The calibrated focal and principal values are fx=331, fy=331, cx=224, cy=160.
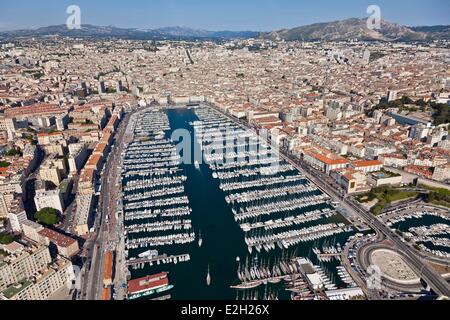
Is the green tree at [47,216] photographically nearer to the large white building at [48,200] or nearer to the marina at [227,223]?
the large white building at [48,200]

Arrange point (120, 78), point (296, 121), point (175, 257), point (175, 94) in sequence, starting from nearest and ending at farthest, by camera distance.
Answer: point (175, 257) < point (296, 121) < point (175, 94) < point (120, 78)

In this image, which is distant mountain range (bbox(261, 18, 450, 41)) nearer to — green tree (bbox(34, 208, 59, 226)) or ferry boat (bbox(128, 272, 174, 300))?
green tree (bbox(34, 208, 59, 226))

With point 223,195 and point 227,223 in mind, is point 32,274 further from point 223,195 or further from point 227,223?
point 223,195

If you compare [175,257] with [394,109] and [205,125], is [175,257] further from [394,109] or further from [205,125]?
[394,109]

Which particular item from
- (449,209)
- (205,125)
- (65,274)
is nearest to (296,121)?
(205,125)

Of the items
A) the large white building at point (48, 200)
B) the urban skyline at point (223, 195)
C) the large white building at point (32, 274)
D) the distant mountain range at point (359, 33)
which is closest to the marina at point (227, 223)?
the urban skyline at point (223, 195)

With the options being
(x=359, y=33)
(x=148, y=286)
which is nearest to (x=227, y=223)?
(x=148, y=286)
